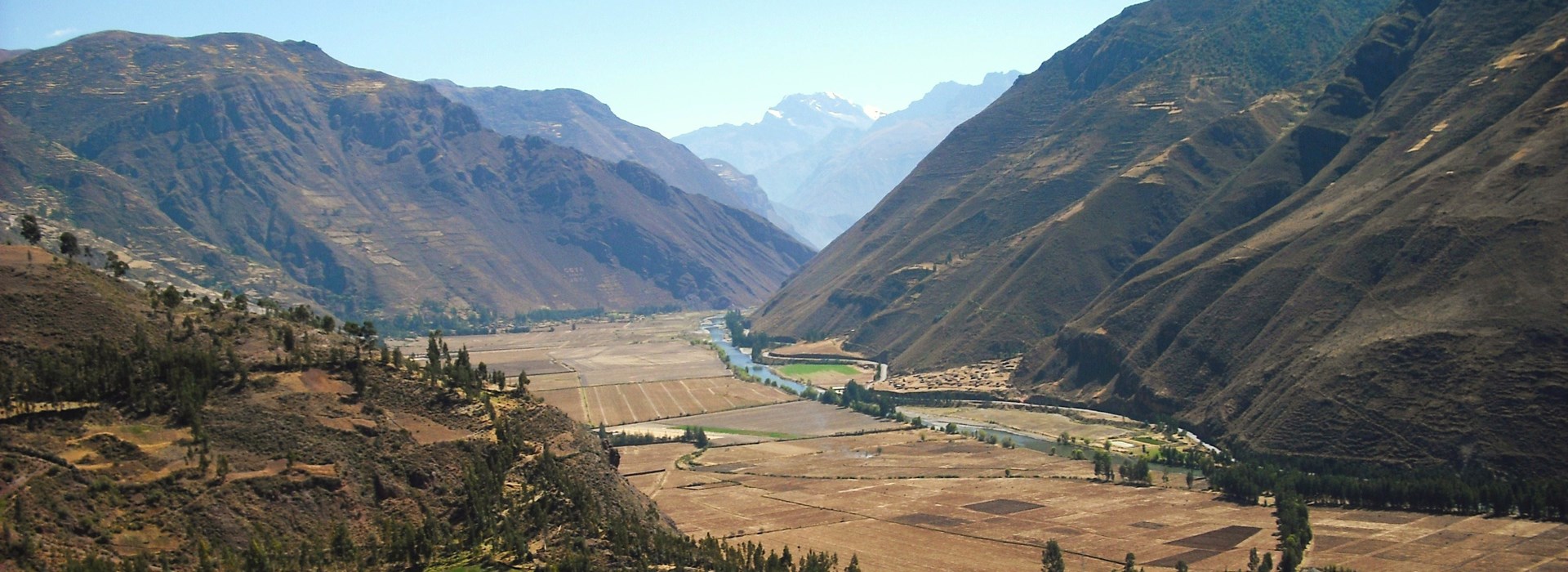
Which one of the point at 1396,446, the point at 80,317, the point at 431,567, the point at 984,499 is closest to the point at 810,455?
the point at 984,499

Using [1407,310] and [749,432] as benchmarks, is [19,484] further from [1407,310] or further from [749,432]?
[1407,310]

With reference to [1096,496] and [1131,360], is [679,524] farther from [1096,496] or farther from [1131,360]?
[1131,360]

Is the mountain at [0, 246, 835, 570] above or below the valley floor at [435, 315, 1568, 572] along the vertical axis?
above

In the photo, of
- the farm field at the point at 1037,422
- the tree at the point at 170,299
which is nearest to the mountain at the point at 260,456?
the tree at the point at 170,299

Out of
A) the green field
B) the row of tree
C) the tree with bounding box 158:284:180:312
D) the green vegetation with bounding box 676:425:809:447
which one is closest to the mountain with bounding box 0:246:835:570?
the tree with bounding box 158:284:180:312

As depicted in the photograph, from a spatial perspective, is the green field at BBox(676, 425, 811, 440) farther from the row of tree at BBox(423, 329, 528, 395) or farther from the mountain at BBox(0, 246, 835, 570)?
the mountain at BBox(0, 246, 835, 570)

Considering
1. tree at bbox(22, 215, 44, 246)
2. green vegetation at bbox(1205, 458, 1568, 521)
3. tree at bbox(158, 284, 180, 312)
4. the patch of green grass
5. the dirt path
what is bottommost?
the patch of green grass

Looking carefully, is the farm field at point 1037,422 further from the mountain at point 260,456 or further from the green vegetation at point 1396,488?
the mountain at point 260,456
